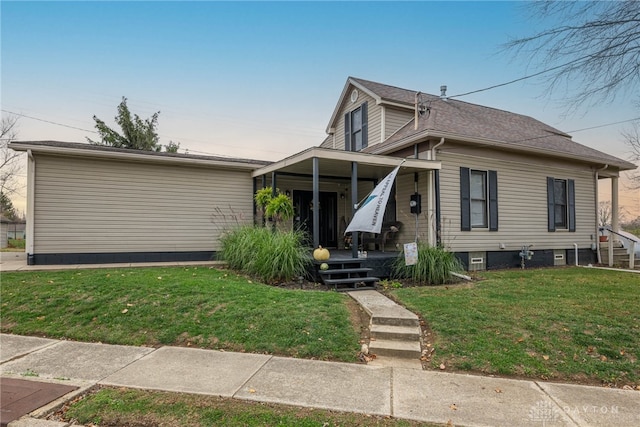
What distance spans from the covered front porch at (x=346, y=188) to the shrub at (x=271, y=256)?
1.89ft

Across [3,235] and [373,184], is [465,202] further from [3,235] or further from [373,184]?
[3,235]

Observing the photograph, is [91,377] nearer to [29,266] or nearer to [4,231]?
[29,266]

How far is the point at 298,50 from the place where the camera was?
11.6 meters

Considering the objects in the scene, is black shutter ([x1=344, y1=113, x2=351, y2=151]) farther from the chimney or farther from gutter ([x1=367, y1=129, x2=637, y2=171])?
the chimney

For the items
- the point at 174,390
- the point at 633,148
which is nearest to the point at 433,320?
the point at 174,390

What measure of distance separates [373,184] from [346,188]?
116cm

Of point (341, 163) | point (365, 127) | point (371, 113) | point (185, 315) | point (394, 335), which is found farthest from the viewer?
point (365, 127)

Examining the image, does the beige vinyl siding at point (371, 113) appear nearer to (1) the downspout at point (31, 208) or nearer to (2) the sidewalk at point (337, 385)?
(2) the sidewalk at point (337, 385)

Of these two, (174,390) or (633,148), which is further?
(633,148)

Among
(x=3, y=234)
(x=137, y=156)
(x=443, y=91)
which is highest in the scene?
(x=443, y=91)

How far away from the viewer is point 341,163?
8.44m

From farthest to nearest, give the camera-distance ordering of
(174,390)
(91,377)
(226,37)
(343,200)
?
(343,200), (226,37), (91,377), (174,390)

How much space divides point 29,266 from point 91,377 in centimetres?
674

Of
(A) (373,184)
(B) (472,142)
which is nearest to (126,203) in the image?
(A) (373,184)
